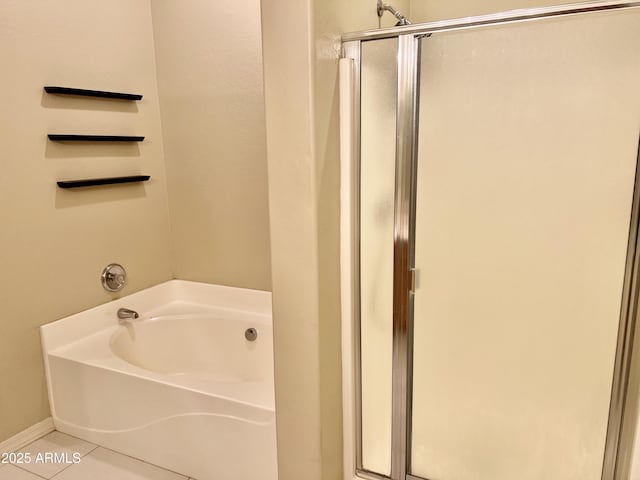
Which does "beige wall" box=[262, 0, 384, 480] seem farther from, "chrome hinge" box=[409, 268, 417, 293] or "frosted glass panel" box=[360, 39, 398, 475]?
"chrome hinge" box=[409, 268, 417, 293]

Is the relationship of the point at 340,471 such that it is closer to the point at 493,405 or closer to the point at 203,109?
the point at 493,405

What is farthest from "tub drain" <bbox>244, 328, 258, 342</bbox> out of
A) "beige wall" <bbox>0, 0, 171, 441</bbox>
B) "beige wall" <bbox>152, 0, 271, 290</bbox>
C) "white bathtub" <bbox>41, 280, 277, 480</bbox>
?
"beige wall" <bbox>0, 0, 171, 441</bbox>

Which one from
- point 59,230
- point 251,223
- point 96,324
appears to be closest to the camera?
point 59,230

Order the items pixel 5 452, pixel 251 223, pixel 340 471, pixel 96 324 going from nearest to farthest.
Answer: pixel 340 471 < pixel 5 452 < pixel 96 324 < pixel 251 223

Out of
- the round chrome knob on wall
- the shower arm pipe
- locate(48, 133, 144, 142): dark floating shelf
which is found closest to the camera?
the shower arm pipe

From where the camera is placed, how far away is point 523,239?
4.93ft

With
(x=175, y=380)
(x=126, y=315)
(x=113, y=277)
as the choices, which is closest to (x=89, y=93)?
(x=113, y=277)

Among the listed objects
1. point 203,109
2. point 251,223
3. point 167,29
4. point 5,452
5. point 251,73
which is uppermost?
point 167,29

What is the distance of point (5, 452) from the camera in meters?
2.06

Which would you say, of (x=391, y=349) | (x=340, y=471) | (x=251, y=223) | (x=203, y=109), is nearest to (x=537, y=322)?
(x=391, y=349)

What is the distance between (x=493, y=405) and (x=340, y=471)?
2.05 ft

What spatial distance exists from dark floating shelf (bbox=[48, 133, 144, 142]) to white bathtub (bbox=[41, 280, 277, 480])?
2.83ft

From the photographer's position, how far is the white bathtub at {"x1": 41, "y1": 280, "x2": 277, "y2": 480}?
5.85 ft

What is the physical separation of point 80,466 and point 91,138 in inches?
59.9
